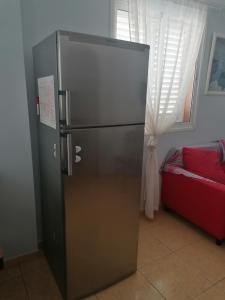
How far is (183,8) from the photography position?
223 cm

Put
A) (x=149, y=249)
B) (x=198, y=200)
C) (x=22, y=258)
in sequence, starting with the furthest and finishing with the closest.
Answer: (x=198, y=200), (x=149, y=249), (x=22, y=258)

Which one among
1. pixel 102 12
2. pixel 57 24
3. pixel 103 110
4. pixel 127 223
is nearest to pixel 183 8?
pixel 102 12

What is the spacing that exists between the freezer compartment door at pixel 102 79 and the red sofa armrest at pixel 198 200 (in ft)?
3.94

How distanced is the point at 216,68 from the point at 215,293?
8.11 feet

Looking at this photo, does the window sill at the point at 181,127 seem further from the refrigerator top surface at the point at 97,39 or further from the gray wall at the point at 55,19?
the refrigerator top surface at the point at 97,39

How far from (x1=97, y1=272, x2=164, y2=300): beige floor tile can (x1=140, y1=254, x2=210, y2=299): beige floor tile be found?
0.21 feet

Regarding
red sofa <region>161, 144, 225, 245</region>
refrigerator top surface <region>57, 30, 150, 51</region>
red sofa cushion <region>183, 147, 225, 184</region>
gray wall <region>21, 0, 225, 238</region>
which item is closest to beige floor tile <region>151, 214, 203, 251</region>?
red sofa <region>161, 144, 225, 245</region>

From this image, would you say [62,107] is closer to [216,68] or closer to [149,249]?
[149,249]

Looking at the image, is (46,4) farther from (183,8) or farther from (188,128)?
(188,128)

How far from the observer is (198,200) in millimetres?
2322

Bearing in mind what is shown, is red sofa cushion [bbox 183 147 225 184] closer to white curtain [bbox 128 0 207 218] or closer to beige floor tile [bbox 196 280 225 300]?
white curtain [bbox 128 0 207 218]

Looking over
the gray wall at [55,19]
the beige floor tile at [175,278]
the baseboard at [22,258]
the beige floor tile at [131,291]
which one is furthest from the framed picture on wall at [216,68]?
the baseboard at [22,258]

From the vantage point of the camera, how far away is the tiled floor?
165 cm

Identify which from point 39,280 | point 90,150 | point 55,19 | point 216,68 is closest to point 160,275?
point 39,280
